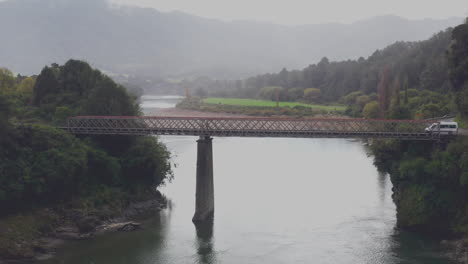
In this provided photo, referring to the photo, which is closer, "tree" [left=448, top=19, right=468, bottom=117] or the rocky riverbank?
the rocky riverbank

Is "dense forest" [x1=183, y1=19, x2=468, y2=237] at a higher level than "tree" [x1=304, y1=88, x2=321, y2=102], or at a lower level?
lower

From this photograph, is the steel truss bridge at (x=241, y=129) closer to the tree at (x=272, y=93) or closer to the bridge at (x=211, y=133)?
the bridge at (x=211, y=133)

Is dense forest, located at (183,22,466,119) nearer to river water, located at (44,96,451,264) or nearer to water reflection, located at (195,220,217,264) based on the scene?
river water, located at (44,96,451,264)

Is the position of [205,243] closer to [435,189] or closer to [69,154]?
[69,154]

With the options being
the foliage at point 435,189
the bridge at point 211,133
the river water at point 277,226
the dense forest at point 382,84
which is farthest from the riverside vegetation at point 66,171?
the dense forest at point 382,84

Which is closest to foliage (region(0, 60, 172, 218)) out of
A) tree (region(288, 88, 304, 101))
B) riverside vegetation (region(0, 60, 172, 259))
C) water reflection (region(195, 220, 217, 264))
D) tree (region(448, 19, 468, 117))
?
riverside vegetation (region(0, 60, 172, 259))

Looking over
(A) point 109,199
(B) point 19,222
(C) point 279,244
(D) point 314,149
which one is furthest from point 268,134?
(D) point 314,149

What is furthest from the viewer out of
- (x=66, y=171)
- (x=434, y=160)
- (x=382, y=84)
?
(x=382, y=84)

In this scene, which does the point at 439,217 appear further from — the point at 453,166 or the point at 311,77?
the point at 311,77

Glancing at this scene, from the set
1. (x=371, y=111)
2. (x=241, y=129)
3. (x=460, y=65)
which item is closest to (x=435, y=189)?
(x=241, y=129)
